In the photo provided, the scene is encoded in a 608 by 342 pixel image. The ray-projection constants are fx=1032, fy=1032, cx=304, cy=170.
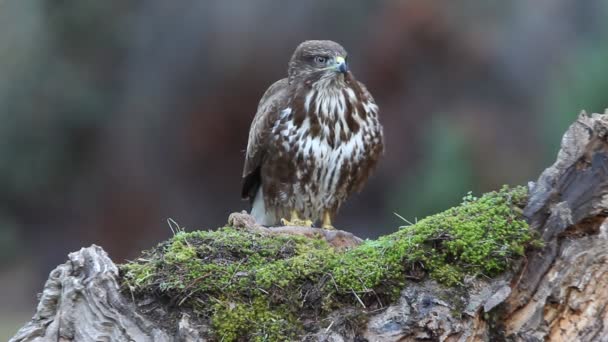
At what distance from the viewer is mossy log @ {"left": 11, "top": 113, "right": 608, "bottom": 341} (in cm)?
471

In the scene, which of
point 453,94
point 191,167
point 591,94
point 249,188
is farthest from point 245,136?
point 249,188

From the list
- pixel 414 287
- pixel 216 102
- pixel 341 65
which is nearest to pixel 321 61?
pixel 341 65

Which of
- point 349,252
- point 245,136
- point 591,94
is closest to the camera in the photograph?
point 349,252

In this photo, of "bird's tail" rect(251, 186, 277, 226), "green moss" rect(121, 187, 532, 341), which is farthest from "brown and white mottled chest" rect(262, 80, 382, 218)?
"green moss" rect(121, 187, 532, 341)

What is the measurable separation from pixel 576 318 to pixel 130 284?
2.09 meters

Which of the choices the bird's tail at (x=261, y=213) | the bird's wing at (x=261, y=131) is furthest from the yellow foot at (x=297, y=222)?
the bird's wing at (x=261, y=131)

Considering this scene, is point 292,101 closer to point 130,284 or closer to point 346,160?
point 346,160

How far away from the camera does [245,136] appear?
19.0 metres

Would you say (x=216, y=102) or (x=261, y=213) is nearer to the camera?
(x=261, y=213)

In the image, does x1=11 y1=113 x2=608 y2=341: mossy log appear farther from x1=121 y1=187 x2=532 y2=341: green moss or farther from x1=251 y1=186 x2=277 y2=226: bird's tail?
x1=251 y1=186 x2=277 y2=226: bird's tail

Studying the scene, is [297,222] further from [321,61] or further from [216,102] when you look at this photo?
[216,102]

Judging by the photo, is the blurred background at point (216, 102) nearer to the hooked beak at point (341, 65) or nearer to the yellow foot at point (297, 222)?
the yellow foot at point (297, 222)

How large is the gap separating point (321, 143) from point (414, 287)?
319cm

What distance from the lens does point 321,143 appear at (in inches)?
314
